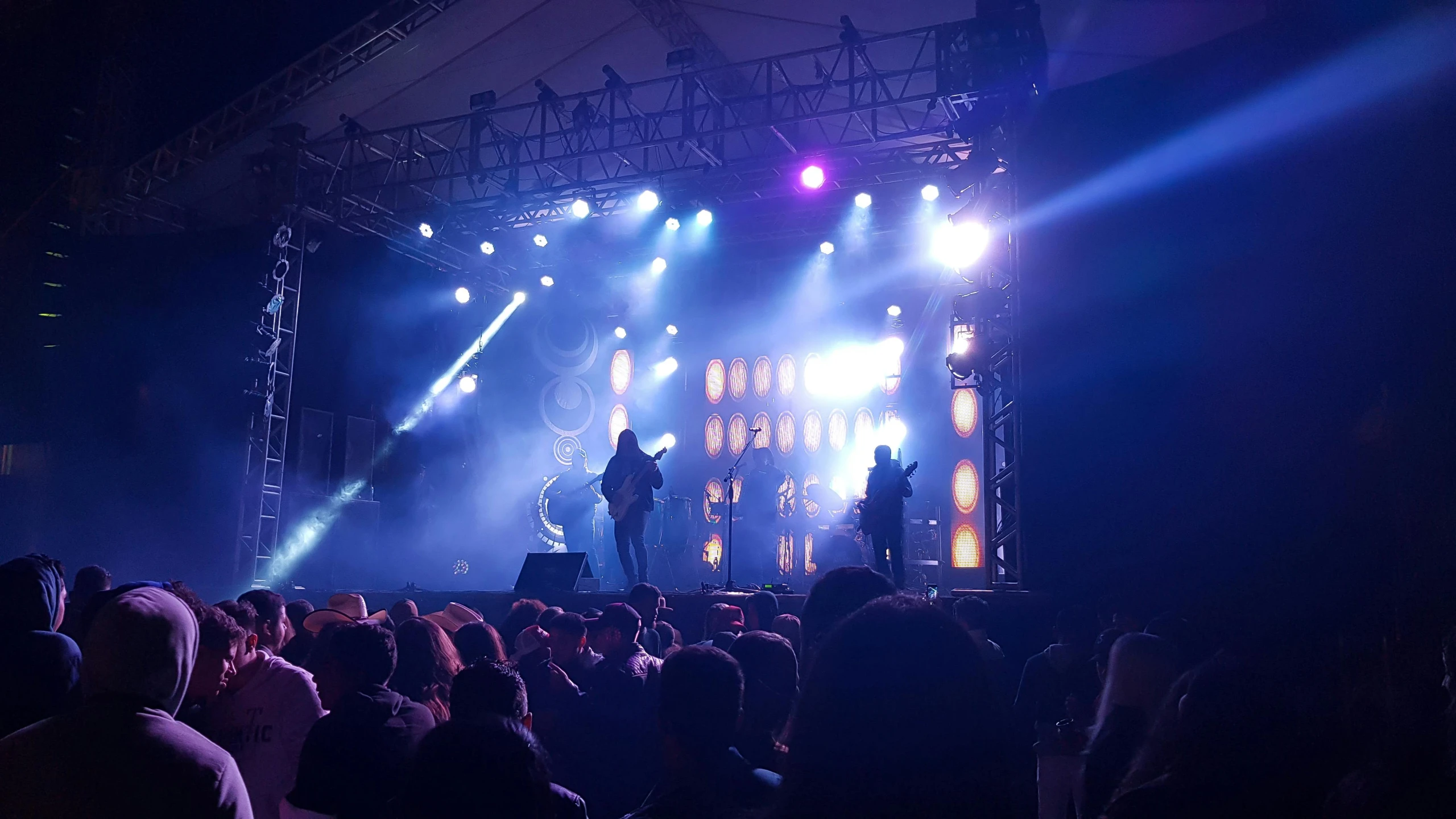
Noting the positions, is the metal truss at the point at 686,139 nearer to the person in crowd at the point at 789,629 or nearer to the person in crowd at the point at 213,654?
the person in crowd at the point at 789,629

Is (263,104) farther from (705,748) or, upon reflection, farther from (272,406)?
(705,748)

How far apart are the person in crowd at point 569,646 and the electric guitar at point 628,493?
6519 mm

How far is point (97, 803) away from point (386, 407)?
14.9 meters

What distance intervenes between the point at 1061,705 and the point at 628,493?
714 centimetres

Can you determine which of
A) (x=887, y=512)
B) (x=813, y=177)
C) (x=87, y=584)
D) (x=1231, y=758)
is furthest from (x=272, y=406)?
(x=1231, y=758)

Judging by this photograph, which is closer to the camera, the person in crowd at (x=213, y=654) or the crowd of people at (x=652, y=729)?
the crowd of people at (x=652, y=729)

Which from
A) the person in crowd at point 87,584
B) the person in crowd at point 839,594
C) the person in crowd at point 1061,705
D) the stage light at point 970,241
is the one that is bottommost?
the person in crowd at point 1061,705

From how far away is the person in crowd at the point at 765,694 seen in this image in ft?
9.64

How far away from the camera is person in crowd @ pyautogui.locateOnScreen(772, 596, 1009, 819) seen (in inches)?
51.1

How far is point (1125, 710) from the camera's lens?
3035mm

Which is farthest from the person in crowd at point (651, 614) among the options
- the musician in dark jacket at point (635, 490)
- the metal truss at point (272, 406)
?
the metal truss at point (272, 406)

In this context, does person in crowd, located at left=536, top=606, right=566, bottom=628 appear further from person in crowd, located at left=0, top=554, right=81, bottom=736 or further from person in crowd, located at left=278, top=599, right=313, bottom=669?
person in crowd, located at left=0, top=554, right=81, bottom=736

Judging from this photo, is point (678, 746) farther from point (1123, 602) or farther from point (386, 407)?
point (386, 407)

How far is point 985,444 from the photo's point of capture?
9711 mm
